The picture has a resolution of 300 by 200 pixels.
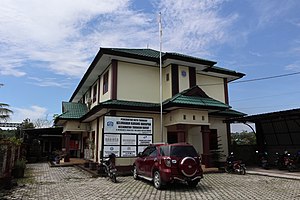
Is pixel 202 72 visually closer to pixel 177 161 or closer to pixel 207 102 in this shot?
pixel 207 102

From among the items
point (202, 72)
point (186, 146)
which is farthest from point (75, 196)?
point (202, 72)

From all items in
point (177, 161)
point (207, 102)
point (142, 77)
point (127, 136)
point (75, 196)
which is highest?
point (142, 77)

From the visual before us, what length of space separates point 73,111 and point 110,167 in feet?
37.2

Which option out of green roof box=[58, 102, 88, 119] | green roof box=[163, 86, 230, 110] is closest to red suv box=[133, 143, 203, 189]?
green roof box=[163, 86, 230, 110]

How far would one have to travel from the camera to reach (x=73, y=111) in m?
21.5

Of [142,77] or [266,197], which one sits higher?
[142,77]

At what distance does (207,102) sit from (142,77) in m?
4.41

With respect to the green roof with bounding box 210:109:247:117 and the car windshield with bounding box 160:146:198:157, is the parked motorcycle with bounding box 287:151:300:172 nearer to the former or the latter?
the green roof with bounding box 210:109:247:117

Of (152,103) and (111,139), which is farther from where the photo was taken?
(152,103)

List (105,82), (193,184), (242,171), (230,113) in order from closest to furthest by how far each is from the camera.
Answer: (193,184) < (242,171) < (105,82) < (230,113)

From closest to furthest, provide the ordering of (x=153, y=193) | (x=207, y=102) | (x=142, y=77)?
(x=153, y=193) < (x=207, y=102) < (x=142, y=77)

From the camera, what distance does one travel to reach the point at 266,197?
7852 mm

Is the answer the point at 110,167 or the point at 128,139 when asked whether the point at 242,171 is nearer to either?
the point at 128,139

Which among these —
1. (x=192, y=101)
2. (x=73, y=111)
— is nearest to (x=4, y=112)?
(x=73, y=111)
